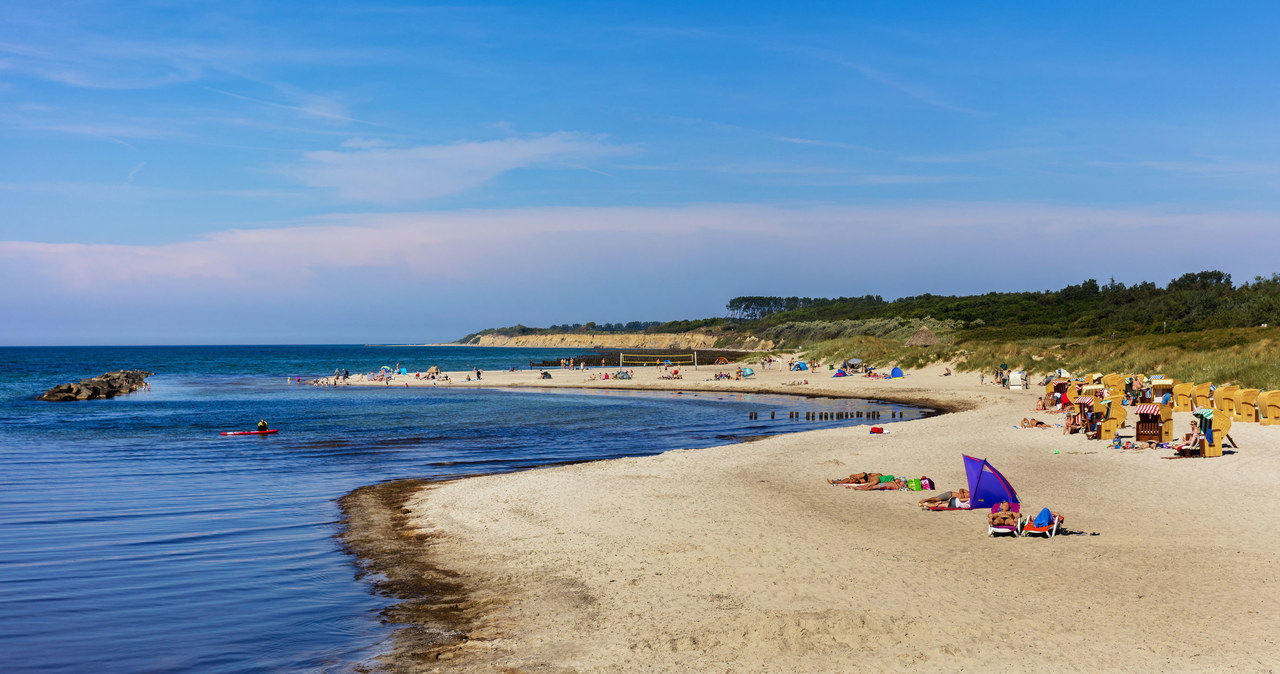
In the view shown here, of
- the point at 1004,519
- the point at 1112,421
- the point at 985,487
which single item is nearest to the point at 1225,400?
the point at 1112,421

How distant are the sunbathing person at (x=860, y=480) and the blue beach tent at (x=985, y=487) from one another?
2.65 meters

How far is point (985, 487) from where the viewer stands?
41.6 feet

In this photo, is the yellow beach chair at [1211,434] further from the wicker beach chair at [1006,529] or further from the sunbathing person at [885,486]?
the wicker beach chair at [1006,529]

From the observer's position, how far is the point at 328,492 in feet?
55.5

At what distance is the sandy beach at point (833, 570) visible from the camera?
713 centimetres

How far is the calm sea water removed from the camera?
823 cm

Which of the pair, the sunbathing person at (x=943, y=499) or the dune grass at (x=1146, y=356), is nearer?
the sunbathing person at (x=943, y=499)

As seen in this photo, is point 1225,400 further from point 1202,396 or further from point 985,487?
point 985,487

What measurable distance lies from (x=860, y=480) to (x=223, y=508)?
38.6ft

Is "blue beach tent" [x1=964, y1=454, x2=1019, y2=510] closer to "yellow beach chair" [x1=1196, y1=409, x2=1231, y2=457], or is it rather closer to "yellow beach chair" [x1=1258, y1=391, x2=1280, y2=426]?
"yellow beach chair" [x1=1196, y1=409, x2=1231, y2=457]

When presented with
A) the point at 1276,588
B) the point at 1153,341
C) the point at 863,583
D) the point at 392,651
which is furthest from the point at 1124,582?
the point at 1153,341

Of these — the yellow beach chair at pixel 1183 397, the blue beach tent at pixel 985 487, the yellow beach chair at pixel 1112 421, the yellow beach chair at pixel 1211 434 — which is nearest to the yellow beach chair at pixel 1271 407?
the yellow beach chair at pixel 1183 397

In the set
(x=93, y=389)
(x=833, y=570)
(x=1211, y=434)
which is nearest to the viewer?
(x=833, y=570)

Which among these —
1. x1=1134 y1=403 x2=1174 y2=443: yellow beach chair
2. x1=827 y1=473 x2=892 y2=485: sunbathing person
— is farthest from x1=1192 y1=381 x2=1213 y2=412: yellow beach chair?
x1=827 y1=473 x2=892 y2=485: sunbathing person
